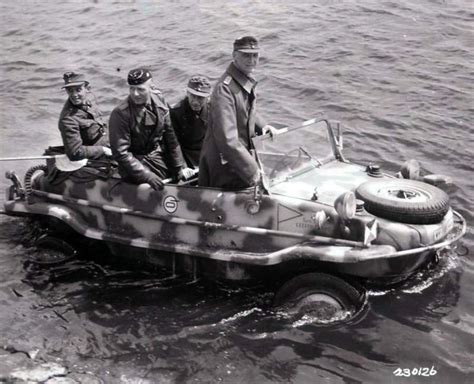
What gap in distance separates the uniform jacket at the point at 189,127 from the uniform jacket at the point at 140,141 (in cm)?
47

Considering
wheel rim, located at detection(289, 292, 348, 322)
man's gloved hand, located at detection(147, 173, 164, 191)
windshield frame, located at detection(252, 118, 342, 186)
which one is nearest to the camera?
wheel rim, located at detection(289, 292, 348, 322)

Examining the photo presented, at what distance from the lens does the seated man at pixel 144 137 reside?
252 inches

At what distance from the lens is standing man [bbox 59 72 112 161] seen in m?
7.00

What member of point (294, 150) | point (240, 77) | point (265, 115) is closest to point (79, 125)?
point (240, 77)

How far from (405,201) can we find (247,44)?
84.4 inches

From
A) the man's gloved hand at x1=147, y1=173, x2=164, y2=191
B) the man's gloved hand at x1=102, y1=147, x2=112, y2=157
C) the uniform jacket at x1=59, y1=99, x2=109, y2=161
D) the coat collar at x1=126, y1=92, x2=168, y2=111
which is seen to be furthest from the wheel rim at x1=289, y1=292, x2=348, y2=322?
the uniform jacket at x1=59, y1=99, x2=109, y2=161

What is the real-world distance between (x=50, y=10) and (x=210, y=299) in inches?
713

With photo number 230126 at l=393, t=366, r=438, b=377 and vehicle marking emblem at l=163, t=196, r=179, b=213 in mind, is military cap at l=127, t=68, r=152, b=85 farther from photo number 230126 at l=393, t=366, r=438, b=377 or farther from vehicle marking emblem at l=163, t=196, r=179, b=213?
photo number 230126 at l=393, t=366, r=438, b=377

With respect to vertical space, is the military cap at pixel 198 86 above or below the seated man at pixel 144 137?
above

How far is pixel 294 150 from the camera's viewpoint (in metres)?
6.53

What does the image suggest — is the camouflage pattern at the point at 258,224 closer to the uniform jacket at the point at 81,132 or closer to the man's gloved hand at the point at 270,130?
the uniform jacket at the point at 81,132

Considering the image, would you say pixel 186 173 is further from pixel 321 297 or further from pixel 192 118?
pixel 321 297

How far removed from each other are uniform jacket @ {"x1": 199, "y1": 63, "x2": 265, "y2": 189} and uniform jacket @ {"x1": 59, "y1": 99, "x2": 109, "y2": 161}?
63.9 inches

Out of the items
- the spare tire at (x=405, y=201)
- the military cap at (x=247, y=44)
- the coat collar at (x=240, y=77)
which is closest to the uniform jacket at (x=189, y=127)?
the coat collar at (x=240, y=77)
